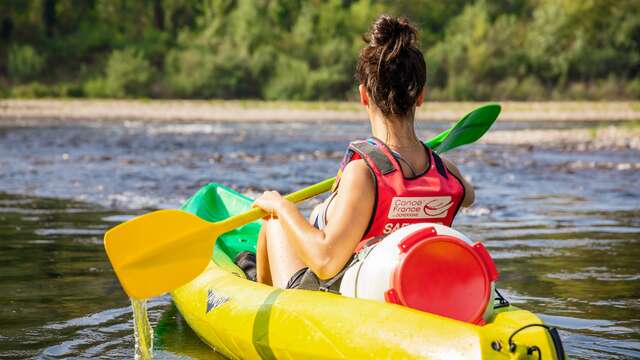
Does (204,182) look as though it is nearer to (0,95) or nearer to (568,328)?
(568,328)

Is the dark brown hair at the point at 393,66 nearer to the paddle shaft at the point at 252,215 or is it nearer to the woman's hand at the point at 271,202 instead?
the woman's hand at the point at 271,202

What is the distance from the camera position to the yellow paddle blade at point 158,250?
12.1 ft

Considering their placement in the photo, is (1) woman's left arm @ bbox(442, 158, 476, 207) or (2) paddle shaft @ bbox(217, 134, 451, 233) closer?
(1) woman's left arm @ bbox(442, 158, 476, 207)

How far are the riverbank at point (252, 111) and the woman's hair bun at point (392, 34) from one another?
2815 centimetres

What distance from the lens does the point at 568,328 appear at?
14.4 feet

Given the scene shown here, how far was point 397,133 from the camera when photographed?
3.28 meters

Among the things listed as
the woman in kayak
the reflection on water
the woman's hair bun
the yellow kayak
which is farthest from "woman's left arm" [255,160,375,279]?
the reflection on water

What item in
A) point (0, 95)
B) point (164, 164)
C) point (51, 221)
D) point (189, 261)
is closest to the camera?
point (189, 261)

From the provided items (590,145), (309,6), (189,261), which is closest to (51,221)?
(189,261)

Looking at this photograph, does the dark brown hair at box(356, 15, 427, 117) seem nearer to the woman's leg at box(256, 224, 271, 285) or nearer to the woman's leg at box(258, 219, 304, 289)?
the woman's leg at box(258, 219, 304, 289)

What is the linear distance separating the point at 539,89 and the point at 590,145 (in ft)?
77.7

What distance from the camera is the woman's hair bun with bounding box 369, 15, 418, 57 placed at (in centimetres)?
322

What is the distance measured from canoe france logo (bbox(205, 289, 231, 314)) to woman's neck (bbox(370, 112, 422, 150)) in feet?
3.19

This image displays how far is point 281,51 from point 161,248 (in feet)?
132
